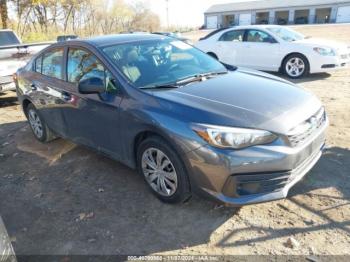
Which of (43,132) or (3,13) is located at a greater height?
(3,13)

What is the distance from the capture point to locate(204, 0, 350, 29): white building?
57238 mm

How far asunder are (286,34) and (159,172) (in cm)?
772

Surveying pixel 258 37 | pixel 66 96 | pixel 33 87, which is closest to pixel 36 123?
pixel 33 87

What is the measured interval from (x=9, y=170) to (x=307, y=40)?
8.08 metres

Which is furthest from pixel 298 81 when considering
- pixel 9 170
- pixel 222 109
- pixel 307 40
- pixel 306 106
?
pixel 9 170

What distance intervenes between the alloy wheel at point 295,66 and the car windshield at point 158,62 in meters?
5.34

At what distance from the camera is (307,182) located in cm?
381

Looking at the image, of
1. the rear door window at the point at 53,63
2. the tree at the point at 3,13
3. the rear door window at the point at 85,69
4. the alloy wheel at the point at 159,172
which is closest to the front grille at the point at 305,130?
the alloy wheel at the point at 159,172

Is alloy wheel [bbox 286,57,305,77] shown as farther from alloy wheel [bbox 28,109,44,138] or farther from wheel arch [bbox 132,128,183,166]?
wheel arch [bbox 132,128,183,166]

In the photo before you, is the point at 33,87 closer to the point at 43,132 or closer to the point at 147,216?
the point at 43,132

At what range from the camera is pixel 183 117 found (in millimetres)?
3121

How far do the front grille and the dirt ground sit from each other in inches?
28.0

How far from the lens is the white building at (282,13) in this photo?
57.2 metres

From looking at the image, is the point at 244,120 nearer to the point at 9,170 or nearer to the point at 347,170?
the point at 347,170
